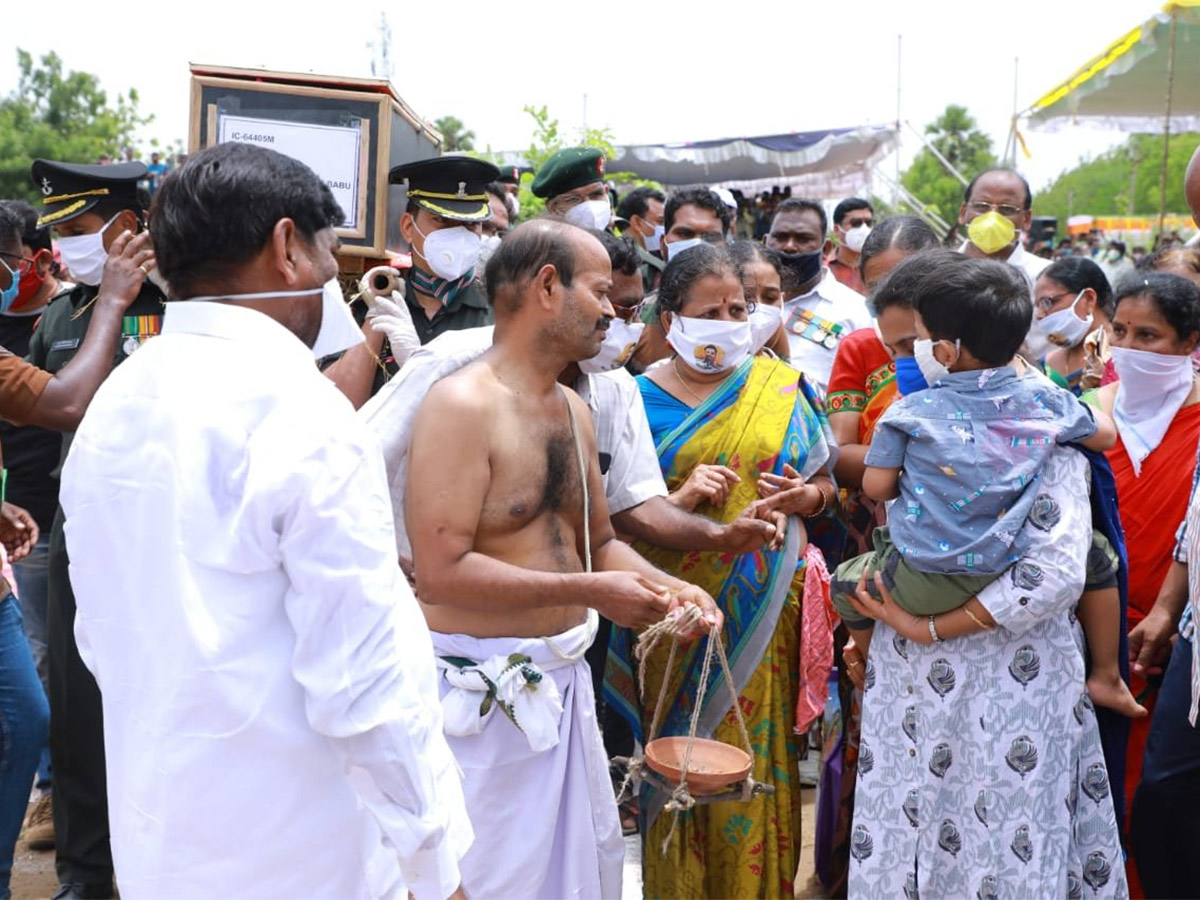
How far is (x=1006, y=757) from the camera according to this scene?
327 cm

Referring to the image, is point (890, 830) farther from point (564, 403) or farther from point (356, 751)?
point (356, 751)

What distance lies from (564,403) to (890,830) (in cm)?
153

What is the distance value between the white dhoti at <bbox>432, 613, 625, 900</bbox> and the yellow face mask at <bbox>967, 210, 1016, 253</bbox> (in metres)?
3.37

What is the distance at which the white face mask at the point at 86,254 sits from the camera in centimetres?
410

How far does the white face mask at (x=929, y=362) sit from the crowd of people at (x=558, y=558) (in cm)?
2

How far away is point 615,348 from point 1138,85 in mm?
9066

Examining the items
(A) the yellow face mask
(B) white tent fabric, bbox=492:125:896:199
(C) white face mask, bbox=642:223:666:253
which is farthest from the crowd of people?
(B) white tent fabric, bbox=492:125:896:199

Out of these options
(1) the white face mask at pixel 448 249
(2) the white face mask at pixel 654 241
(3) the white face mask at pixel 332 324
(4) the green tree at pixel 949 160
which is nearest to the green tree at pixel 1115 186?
(4) the green tree at pixel 949 160

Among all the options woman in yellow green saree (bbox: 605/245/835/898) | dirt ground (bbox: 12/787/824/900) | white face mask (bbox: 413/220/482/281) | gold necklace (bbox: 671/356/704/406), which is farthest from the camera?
dirt ground (bbox: 12/787/824/900)

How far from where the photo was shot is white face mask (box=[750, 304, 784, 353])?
169 inches

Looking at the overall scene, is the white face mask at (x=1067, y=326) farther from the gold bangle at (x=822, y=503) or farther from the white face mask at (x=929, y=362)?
the white face mask at (x=929, y=362)

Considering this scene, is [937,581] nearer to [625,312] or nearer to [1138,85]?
[625,312]

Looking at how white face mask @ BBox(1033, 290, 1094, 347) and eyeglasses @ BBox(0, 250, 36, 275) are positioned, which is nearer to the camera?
eyeglasses @ BBox(0, 250, 36, 275)

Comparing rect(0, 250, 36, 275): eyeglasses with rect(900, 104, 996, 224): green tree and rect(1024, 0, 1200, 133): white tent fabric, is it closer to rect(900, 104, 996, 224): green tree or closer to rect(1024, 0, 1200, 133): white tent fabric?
rect(1024, 0, 1200, 133): white tent fabric
